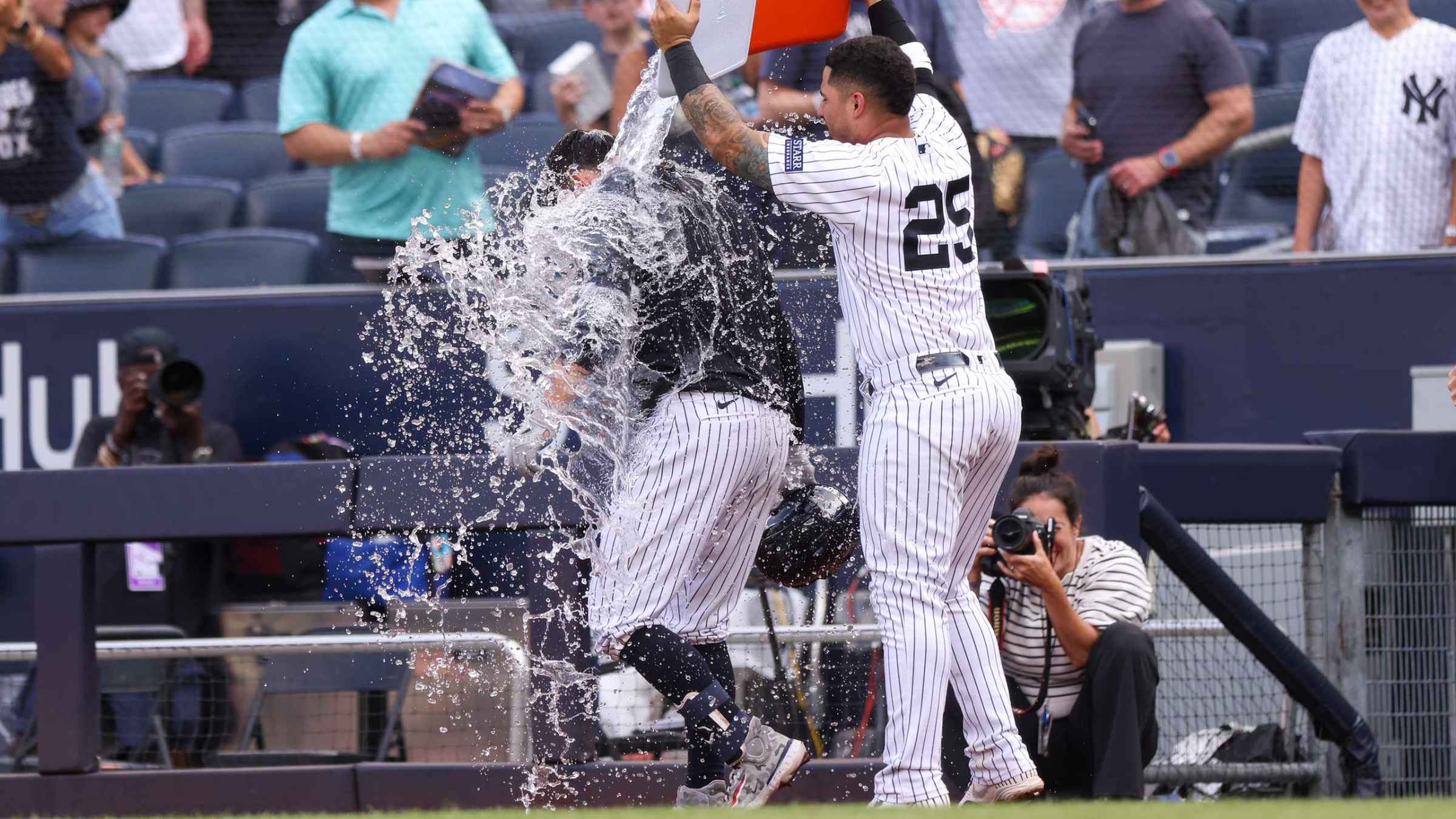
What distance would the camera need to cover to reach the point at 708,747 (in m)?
4.54

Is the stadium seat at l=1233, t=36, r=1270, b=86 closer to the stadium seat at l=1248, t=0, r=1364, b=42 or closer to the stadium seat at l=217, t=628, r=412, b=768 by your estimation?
the stadium seat at l=1248, t=0, r=1364, b=42

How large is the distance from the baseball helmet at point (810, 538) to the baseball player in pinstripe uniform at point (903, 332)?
48 centimetres

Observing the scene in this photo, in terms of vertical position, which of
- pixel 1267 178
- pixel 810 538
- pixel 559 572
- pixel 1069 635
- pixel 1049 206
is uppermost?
pixel 1267 178

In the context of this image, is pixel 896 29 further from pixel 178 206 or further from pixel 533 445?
pixel 178 206

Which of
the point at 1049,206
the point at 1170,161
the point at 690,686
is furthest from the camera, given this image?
the point at 1049,206

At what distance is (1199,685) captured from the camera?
5949 millimetres

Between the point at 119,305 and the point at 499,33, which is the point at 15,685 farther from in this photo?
the point at 499,33

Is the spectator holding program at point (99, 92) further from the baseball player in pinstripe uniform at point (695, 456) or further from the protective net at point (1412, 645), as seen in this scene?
the protective net at point (1412, 645)

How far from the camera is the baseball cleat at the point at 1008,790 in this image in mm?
4457

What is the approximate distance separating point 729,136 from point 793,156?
0.17 m

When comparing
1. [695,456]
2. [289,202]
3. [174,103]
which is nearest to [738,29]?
[695,456]

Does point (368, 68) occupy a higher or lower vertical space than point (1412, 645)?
higher

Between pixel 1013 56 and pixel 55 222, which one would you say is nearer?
pixel 1013 56

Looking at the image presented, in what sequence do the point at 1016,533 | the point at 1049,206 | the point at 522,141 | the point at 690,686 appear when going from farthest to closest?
the point at 1049,206 → the point at 522,141 → the point at 1016,533 → the point at 690,686
